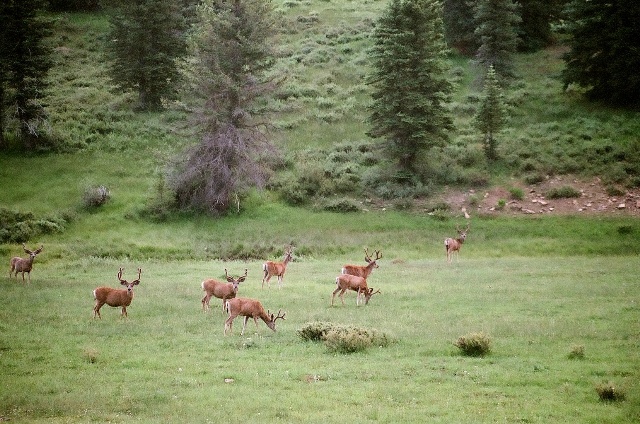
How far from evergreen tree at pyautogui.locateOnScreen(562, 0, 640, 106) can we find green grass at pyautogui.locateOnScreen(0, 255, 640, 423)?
2717 centimetres

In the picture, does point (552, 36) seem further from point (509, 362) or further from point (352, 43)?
point (509, 362)

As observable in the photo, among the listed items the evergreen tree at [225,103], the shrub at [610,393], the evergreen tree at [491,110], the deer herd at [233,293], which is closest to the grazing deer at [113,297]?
the deer herd at [233,293]

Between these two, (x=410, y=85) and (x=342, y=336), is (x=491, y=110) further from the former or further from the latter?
(x=342, y=336)

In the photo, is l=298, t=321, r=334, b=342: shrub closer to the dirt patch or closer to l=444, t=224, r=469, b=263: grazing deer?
l=444, t=224, r=469, b=263: grazing deer

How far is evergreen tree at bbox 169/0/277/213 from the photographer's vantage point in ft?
121

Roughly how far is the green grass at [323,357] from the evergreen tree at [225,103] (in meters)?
15.1

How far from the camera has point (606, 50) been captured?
147 ft

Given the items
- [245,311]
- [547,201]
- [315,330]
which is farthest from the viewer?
[547,201]

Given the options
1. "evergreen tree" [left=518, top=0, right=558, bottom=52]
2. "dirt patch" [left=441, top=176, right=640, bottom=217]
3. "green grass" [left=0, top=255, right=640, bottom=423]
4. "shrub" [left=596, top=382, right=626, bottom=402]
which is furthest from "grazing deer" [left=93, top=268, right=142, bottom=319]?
"evergreen tree" [left=518, top=0, right=558, bottom=52]

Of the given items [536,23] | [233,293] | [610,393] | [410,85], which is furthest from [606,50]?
[610,393]

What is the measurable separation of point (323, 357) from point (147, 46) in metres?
41.4

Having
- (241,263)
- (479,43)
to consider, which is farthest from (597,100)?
(241,263)

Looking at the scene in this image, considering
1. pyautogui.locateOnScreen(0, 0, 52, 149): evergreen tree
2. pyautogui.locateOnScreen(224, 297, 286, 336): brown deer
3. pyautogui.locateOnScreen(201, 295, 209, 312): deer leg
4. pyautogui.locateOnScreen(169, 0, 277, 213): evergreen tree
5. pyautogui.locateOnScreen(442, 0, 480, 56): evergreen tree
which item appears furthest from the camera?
pyautogui.locateOnScreen(442, 0, 480, 56): evergreen tree

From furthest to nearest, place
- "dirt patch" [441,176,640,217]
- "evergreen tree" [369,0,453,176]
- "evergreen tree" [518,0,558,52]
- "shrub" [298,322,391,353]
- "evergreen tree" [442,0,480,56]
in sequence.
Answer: "evergreen tree" [442,0,480,56] → "evergreen tree" [518,0,558,52] → "evergreen tree" [369,0,453,176] → "dirt patch" [441,176,640,217] → "shrub" [298,322,391,353]
